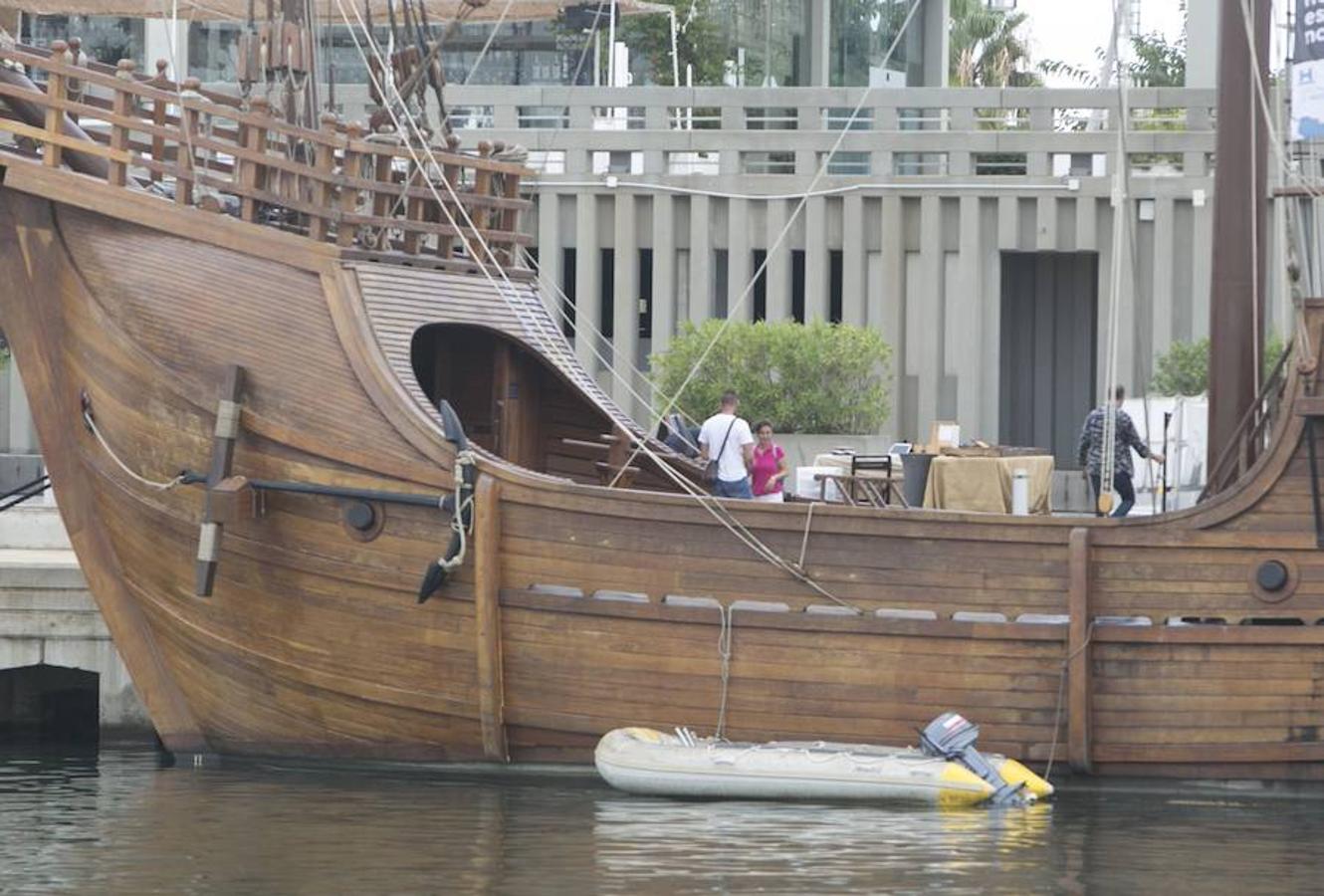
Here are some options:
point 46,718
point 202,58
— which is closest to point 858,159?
point 202,58

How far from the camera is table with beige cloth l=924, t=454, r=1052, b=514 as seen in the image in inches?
570

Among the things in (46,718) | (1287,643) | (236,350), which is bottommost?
(46,718)

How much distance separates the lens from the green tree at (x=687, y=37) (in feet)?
120

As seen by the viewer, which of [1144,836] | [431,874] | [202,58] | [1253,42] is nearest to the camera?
[431,874]

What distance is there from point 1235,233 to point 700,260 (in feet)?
51.2

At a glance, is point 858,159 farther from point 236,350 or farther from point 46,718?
point 236,350

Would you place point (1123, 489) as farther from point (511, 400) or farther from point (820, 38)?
point (820, 38)

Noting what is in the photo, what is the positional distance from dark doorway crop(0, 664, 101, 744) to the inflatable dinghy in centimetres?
563

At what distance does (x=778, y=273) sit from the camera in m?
30.2

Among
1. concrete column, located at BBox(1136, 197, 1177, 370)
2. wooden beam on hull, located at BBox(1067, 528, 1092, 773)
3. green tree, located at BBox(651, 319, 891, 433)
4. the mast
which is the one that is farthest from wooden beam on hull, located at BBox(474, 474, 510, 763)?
concrete column, located at BBox(1136, 197, 1177, 370)

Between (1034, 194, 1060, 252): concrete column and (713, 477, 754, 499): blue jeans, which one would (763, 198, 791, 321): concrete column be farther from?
(713, 477, 754, 499): blue jeans

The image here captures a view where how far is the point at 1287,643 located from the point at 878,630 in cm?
207

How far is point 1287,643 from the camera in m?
13.0

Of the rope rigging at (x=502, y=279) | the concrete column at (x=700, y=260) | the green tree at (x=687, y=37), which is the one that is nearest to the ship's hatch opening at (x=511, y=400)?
the rope rigging at (x=502, y=279)
